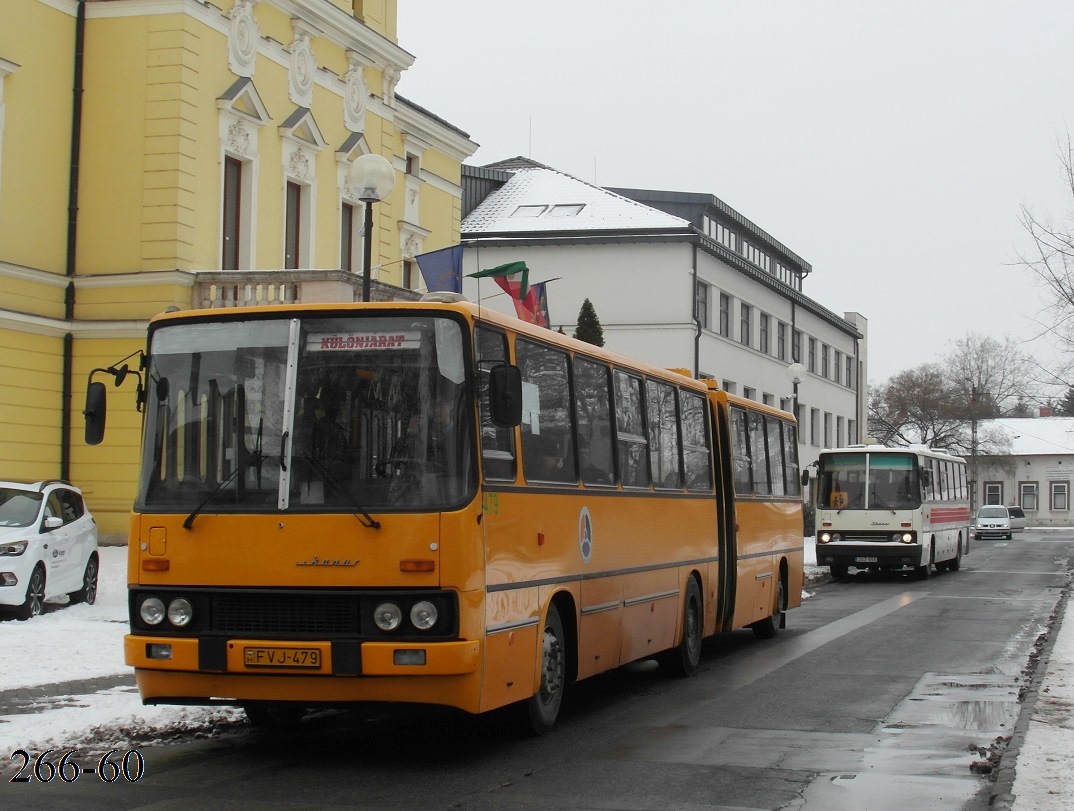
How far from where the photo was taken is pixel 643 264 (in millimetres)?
54188

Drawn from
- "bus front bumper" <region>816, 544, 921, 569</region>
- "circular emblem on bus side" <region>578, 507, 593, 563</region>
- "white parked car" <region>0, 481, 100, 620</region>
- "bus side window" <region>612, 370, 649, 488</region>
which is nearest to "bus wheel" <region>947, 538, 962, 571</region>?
"bus front bumper" <region>816, 544, 921, 569</region>

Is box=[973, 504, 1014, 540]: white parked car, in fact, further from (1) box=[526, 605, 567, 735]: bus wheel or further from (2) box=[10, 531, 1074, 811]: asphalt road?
(1) box=[526, 605, 567, 735]: bus wheel

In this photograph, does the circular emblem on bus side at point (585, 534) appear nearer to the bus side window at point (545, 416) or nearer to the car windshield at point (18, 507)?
the bus side window at point (545, 416)

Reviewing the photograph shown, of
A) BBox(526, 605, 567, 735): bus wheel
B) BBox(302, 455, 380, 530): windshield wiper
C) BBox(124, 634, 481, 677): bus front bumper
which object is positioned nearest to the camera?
BBox(124, 634, 481, 677): bus front bumper

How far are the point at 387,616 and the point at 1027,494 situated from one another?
348 feet

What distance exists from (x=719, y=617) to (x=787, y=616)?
22.5ft

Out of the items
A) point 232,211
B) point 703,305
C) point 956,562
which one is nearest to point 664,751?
point 232,211

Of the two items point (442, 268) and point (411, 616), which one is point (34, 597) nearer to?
point (442, 268)

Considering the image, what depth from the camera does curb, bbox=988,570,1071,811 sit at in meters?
7.83

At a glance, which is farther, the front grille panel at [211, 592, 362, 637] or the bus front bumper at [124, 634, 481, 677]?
the front grille panel at [211, 592, 362, 637]

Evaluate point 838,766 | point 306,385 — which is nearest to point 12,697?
point 306,385

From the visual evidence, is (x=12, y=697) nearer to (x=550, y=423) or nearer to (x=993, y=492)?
(x=550, y=423)

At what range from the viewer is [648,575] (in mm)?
12883

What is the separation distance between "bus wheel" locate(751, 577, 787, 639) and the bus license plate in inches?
411
